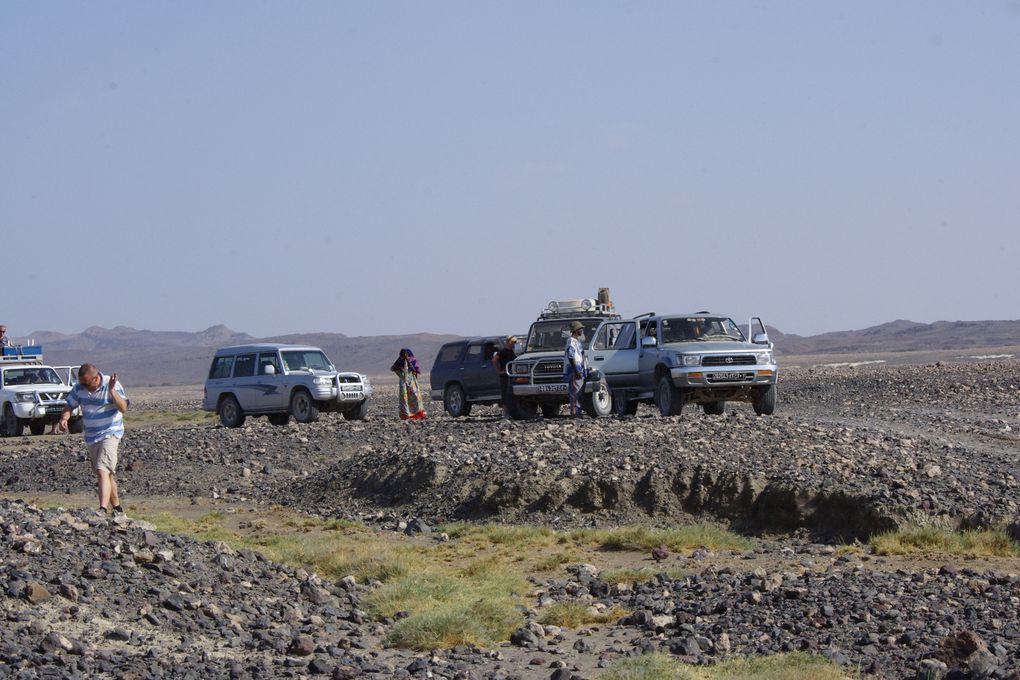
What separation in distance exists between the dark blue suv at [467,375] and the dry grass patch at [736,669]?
20367 millimetres

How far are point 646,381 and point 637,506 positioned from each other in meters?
8.42

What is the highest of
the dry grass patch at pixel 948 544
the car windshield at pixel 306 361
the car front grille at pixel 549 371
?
the car windshield at pixel 306 361

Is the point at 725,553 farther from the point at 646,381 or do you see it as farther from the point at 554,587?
the point at 646,381

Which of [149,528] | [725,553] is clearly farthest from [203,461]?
[725,553]

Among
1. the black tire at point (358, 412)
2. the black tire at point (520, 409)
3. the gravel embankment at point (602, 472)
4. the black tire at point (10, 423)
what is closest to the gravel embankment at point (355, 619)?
the gravel embankment at point (602, 472)

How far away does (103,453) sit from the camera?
42.6 feet

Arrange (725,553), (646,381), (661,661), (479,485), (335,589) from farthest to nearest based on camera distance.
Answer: (646,381) < (479,485) < (725,553) < (335,589) < (661,661)

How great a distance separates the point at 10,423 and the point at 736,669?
84.4 ft

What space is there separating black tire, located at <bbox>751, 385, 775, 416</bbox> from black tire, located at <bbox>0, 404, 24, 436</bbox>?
684 inches

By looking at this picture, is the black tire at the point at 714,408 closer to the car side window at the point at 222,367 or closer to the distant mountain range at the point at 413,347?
the car side window at the point at 222,367

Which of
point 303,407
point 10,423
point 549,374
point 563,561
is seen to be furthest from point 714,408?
point 10,423

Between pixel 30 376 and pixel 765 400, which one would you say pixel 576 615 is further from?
pixel 30 376

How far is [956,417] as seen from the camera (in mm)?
27797

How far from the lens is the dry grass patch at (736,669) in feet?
26.8
